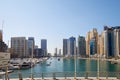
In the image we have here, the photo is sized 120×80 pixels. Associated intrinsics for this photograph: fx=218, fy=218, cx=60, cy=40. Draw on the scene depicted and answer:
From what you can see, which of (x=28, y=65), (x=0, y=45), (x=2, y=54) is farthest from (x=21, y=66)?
(x=2, y=54)

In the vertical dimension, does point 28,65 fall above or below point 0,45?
below

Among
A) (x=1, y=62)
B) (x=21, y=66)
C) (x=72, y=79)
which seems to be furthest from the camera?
(x=21, y=66)

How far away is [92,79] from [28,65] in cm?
8736

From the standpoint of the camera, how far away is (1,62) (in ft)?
52.1

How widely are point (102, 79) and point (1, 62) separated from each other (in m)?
16.5

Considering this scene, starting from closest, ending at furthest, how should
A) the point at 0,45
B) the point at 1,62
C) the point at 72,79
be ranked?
the point at 1,62 → the point at 72,79 → the point at 0,45

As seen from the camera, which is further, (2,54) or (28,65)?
(28,65)

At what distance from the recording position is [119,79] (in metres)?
28.7

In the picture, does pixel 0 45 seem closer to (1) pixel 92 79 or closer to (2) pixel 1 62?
(1) pixel 92 79

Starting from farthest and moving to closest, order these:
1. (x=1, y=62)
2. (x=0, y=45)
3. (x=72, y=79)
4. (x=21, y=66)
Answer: (x=0, y=45) < (x=21, y=66) < (x=72, y=79) < (x=1, y=62)

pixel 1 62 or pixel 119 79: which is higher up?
pixel 1 62

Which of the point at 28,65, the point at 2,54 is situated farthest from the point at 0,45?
the point at 2,54

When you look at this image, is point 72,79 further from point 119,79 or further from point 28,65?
point 28,65

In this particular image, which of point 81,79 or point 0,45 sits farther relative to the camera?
point 0,45
